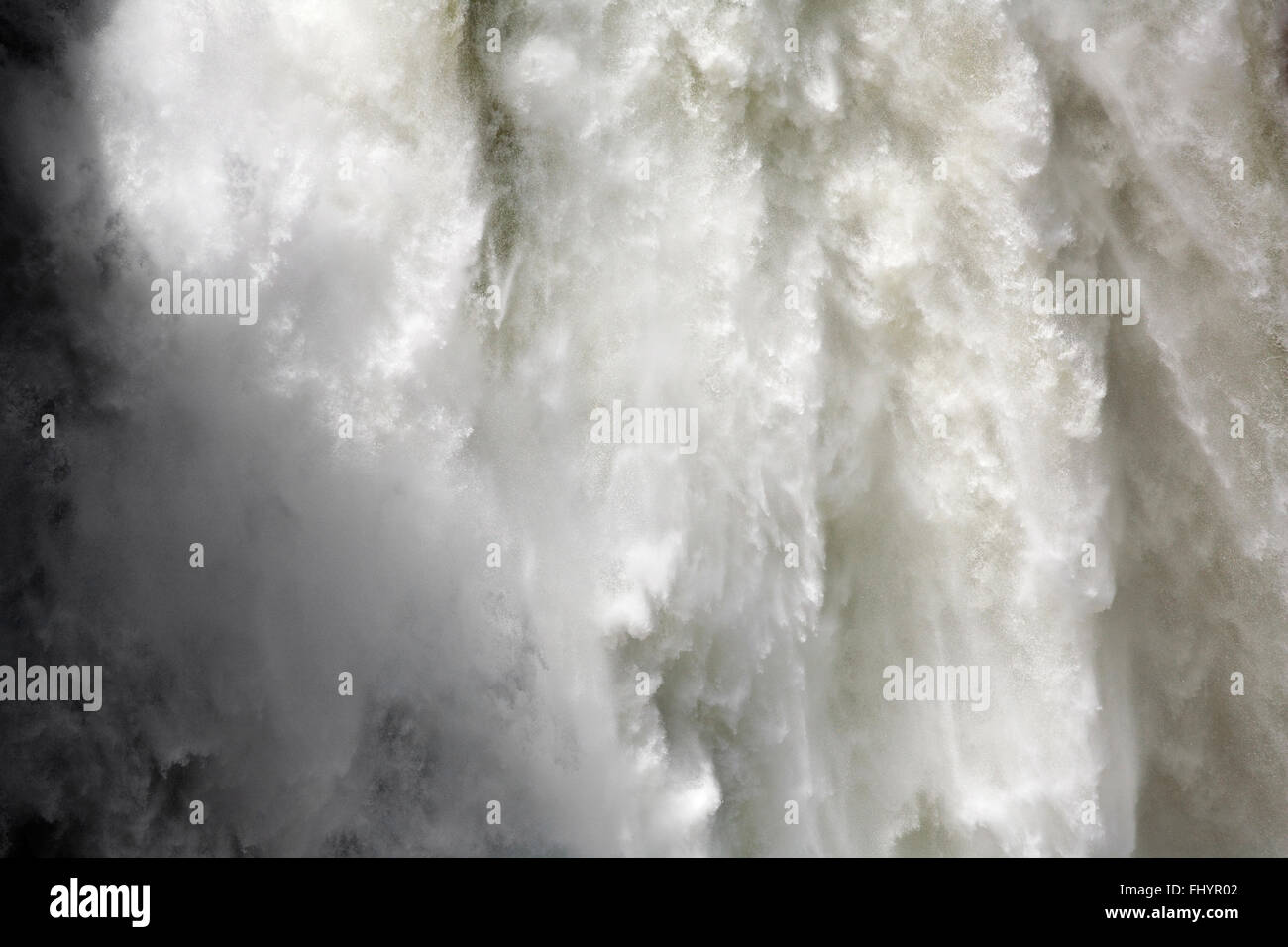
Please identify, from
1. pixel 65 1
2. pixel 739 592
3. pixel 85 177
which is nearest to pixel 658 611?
pixel 739 592

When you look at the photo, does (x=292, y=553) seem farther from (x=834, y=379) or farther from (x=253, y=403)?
(x=834, y=379)

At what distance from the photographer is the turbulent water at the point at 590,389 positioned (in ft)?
28.8

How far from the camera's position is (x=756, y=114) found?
905cm

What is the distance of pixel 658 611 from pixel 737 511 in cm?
105

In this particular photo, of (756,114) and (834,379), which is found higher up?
(756,114)

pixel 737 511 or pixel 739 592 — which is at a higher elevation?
pixel 737 511

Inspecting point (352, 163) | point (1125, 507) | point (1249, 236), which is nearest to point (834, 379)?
point (1125, 507)

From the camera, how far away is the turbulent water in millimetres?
8781

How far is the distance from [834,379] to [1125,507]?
9.48 ft

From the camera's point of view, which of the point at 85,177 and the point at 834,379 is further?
the point at 834,379

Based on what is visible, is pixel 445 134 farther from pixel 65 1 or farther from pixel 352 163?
pixel 65 1

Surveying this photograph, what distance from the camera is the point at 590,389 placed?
9.10 meters
